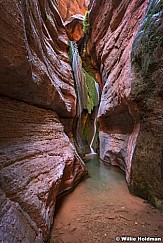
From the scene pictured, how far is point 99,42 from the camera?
8.81m

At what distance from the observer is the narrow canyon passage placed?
94.7 inches

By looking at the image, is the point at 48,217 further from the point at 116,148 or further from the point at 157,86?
the point at 116,148

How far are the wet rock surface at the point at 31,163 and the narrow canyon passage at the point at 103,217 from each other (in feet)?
1.07

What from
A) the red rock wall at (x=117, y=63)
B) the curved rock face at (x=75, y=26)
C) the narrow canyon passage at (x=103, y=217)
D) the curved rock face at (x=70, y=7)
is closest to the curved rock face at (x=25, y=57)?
the red rock wall at (x=117, y=63)

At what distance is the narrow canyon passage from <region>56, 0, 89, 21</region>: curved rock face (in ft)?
53.4

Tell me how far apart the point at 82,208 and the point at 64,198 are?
28.1 inches

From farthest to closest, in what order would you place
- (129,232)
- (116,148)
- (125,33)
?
(116,148)
(125,33)
(129,232)

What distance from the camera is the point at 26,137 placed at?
3.31 meters

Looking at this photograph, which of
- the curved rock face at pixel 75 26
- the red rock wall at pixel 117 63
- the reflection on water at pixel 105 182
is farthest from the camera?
the curved rock face at pixel 75 26

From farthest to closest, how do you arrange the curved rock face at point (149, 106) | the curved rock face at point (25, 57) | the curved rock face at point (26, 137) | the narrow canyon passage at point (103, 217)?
the curved rock face at point (149, 106)
the narrow canyon passage at point (103, 217)
the curved rock face at point (25, 57)
the curved rock face at point (26, 137)

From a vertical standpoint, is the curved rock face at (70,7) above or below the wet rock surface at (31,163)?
above

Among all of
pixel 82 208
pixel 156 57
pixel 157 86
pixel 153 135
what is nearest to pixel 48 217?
pixel 82 208

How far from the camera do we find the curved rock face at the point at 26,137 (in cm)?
198

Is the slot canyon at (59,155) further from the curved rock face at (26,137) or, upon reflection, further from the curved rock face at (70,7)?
the curved rock face at (70,7)
